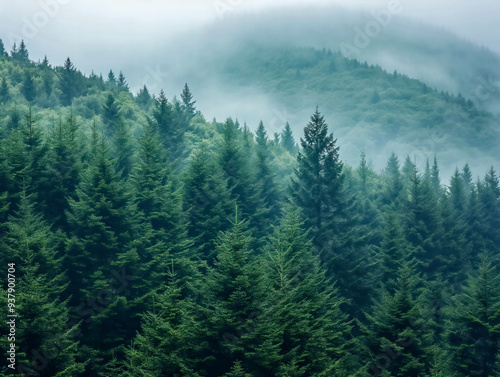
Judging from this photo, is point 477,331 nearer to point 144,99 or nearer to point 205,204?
point 205,204

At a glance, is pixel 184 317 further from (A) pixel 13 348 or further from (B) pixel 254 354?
(A) pixel 13 348

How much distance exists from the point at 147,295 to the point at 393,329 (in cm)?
1611

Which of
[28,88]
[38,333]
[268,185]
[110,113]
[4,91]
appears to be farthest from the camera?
[28,88]

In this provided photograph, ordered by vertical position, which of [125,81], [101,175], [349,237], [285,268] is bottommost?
[285,268]

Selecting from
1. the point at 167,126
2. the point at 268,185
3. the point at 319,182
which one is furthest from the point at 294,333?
the point at 167,126

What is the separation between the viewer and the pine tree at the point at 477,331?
30.5 metres

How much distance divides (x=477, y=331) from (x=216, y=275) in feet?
71.7

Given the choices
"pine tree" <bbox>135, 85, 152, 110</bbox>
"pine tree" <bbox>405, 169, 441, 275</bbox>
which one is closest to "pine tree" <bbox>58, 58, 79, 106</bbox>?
"pine tree" <bbox>135, 85, 152, 110</bbox>

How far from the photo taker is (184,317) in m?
20.7

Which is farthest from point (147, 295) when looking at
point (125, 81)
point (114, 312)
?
point (125, 81)

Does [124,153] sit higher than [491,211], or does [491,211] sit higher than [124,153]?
[124,153]

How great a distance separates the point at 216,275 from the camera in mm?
21297

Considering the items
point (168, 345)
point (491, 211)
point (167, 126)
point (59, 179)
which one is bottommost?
point (168, 345)

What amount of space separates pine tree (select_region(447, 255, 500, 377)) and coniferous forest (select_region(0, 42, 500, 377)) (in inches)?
3.8
